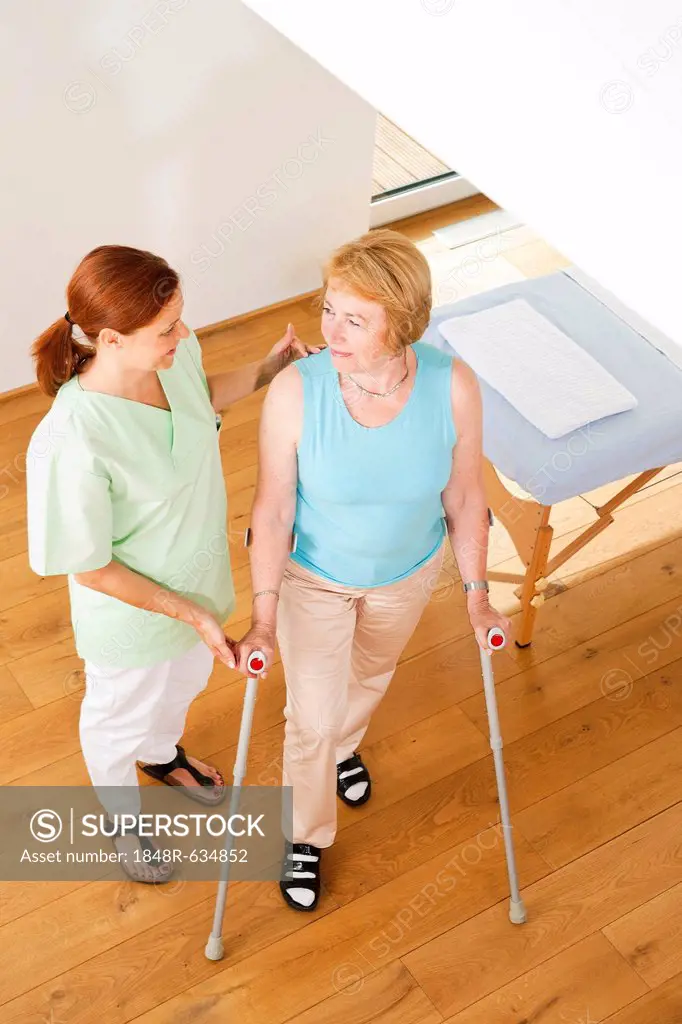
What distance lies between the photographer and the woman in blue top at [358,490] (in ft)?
5.88

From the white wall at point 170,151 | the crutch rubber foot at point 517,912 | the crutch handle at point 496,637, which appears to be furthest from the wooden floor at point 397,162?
the crutch rubber foot at point 517,912

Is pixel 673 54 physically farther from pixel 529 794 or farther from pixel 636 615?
pixel 636 615

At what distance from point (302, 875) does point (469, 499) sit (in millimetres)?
916

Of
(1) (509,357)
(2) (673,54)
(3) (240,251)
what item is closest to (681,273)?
(2) (673,54)

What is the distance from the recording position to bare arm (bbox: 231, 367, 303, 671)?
1.92 m

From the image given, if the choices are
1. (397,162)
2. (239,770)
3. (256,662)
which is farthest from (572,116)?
(397,162)

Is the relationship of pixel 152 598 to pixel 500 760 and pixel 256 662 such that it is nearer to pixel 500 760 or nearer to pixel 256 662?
pixel 256 662

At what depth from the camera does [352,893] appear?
244 cm

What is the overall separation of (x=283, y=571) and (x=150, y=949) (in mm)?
887

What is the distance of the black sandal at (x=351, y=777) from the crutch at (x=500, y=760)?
1.11ft

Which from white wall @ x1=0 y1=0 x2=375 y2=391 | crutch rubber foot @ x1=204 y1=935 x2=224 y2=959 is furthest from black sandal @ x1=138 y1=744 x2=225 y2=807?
white wall @ x1=0 y1=0 x2=375 y2=391

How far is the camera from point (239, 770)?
2150 millimetres

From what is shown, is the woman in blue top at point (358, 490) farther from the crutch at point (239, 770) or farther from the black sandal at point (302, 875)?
the black sandal at point (302, 875)

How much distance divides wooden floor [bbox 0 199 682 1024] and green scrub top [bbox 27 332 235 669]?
2.10 ft
